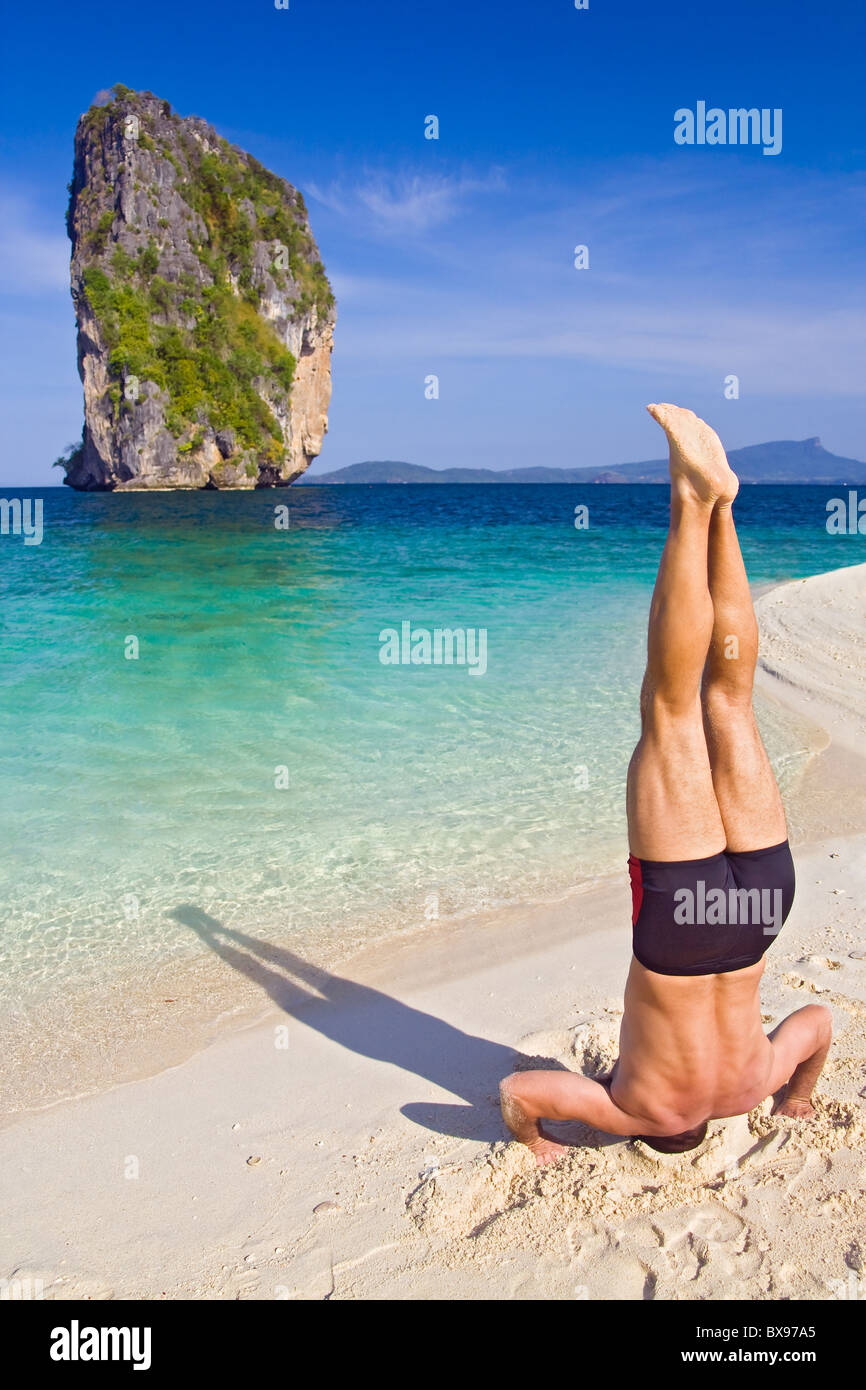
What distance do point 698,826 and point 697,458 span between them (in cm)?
111

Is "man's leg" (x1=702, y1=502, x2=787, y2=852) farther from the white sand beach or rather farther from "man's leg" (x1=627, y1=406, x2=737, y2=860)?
the white sand beach

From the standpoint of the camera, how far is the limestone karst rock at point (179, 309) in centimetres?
7988

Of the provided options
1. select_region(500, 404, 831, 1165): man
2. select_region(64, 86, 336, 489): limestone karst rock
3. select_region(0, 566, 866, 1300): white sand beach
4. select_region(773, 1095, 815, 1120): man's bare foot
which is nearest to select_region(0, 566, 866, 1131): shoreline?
select_region(0, 566, 866, 1300): white sand beach

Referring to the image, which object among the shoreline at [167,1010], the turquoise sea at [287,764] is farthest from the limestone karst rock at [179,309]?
the shoreline at [167,1010]

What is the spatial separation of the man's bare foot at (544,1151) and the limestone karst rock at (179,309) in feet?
274

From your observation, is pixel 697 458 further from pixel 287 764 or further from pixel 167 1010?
pixel 287 764

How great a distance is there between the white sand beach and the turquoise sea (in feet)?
2.76

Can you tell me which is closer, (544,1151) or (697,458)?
(697,458)

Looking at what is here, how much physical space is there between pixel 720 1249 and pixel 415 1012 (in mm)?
1879

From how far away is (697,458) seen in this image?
2.51m

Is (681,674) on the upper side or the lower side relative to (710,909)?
upper

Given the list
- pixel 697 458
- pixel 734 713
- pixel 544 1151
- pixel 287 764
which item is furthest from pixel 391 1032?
pixel 287 764

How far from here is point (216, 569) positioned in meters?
23.3
